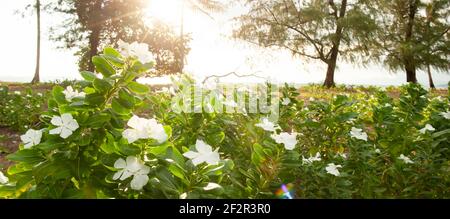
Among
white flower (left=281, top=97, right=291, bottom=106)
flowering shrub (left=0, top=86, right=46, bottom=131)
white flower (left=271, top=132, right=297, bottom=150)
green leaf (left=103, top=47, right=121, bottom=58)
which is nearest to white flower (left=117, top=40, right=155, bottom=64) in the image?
→ green leaf (left=103, top=47, right=121, bottom=58)

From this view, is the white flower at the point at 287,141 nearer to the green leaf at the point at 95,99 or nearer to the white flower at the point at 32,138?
the green leaf at the point at 95,99

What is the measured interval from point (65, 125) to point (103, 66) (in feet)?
0.87

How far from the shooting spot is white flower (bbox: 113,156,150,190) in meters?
1.38

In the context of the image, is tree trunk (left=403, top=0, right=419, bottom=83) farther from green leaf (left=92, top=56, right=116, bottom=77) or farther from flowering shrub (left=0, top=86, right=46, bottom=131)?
green leaf (left=92, top=56, right=116, bottom=77)

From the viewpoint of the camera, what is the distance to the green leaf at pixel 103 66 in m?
1.55

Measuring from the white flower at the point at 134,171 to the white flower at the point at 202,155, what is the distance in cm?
16

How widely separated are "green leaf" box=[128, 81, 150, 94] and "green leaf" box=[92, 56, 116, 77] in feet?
0.28

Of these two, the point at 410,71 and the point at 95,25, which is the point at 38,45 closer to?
the point at 95,25

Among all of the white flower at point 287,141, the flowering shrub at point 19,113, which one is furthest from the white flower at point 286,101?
the flowering shrub at point 19,113

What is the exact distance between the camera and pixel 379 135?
11.7 ft
